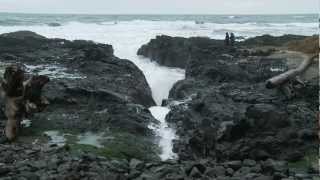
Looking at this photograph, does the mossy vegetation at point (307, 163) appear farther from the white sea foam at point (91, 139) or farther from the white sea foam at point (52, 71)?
the white sea foam at point (52, 71)

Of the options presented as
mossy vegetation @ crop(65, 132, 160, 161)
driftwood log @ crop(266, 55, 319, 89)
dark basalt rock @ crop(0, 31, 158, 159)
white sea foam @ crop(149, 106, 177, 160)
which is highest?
driftwood log @ crop(266, 55, 319, 89)

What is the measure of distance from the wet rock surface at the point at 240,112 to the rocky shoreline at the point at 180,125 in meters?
0.03

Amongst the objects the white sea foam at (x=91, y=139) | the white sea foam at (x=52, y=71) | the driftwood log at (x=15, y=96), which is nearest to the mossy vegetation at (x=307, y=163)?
the white sea foam at (x=91, y=139)

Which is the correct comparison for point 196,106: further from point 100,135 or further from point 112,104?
point 100,135

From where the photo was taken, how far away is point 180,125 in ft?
52.4

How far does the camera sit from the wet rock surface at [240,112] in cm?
1246

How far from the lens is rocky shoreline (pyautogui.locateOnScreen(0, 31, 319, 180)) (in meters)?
10.7

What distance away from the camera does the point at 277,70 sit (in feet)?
73.4

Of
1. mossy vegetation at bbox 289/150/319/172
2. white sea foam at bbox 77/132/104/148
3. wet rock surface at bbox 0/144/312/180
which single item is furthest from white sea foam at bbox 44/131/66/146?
mossy vegetation at bbox 289/150/319/172

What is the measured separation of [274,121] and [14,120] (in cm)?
603

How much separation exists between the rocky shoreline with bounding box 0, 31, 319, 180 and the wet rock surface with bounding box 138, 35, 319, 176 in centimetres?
3

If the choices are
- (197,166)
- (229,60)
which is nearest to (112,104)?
(197,166)

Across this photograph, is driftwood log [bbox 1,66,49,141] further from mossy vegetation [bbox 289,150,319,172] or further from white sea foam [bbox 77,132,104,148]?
mossy vegetation [bbox 289,150,319,172]

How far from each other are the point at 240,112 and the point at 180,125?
1743 millimetres
